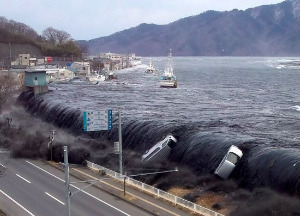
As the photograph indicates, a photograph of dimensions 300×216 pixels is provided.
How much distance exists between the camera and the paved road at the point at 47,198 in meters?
24.1

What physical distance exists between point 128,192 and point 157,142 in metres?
11.3

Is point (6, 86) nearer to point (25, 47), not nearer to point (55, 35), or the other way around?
point (25, 47)

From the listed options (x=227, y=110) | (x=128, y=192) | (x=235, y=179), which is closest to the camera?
(x=128, y=192)

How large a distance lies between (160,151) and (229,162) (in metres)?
6.36

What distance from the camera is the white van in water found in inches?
1162

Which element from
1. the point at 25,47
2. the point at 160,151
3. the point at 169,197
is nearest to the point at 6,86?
the point at 160,151

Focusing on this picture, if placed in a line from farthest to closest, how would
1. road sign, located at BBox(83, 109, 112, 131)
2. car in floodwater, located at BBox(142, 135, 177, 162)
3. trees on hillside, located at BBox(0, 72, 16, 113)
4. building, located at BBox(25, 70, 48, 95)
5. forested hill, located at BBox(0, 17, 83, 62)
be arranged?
forested hill, located at BBox(0, 17, 83, 62), building, located at BBox(25, 70, 48, 95), trees on hillside, located at BBox(0, 72, 16, 113), car in floodwater, located at BBox(142, 135, 177, 162), road sign, located at BBox(83, 109, 112, 131)

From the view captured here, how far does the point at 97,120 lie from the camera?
27.7 m

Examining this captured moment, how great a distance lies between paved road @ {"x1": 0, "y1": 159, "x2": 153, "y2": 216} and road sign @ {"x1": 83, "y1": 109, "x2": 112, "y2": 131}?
3.83m

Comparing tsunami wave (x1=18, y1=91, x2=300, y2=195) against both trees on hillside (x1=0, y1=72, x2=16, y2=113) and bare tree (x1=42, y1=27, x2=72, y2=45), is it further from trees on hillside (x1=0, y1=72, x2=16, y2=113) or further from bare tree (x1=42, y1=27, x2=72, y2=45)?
bare tree (x1=42, y1=27, x2=72, y2=45)

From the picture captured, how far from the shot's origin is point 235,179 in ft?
95.8

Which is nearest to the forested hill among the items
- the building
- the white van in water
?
the building

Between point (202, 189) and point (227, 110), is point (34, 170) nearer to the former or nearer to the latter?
point (202, 189)

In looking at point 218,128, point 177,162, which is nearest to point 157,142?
point 177,162
